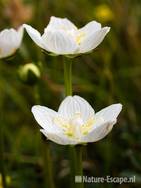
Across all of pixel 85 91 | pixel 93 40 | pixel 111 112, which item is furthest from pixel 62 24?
pixel 85 91

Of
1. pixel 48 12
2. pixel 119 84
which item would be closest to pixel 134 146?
pixel 119 84

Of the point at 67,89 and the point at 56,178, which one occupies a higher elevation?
the point at 67,89

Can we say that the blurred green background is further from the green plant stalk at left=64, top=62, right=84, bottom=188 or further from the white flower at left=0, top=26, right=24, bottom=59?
the green plant stalk at left=64, top=62, right=84, bottom=188

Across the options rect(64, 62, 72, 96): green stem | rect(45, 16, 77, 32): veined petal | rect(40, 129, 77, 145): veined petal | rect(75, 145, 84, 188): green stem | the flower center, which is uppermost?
rect(45, 16, 77, 32): veined petal

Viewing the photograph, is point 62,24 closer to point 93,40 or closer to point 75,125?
point 93,40

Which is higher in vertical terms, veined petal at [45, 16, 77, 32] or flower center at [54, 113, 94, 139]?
veined petal at [45, 16, 77, 32]

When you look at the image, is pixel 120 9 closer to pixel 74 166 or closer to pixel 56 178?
pixel 56 178

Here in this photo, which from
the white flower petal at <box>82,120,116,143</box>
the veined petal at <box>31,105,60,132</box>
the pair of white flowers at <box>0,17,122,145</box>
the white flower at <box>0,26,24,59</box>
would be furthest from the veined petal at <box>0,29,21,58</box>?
the white flower petal at <box>82,120,116,143</box>
